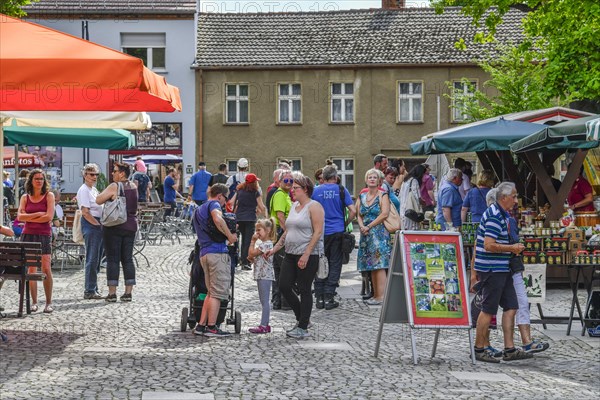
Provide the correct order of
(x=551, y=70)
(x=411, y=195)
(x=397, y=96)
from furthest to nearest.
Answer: (x=397, y=96)
(x=551, y=70)
(x=411, y=195)

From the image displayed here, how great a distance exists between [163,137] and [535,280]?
35.6 meters

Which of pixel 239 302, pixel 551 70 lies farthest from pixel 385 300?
pixel 551 70

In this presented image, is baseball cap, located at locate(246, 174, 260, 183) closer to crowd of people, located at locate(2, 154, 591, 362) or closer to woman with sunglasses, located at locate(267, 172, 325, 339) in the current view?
crowd of people, located at locate(2, 154, 591, 362)

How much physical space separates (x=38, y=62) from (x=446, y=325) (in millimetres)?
4634

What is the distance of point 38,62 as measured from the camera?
36.2 ft

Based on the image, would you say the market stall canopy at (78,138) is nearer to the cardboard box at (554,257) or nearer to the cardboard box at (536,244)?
the cardboard box at (536,244)

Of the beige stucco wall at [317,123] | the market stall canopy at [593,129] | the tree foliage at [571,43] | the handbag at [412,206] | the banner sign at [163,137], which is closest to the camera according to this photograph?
the market stall canopy at [593,129]

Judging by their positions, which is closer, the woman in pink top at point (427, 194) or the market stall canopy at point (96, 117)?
the market stall canopy at point (96, 117)

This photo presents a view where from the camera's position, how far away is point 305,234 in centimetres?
1330

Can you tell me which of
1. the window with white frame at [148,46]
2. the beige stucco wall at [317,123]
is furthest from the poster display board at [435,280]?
the window with white frame at [148,46]

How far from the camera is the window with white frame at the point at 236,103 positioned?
160 feet

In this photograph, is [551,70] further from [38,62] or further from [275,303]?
[38,62]

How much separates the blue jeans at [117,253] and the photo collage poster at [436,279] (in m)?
5.82

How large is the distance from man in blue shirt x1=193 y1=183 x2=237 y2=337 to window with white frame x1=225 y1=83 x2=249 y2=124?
35874 mm
